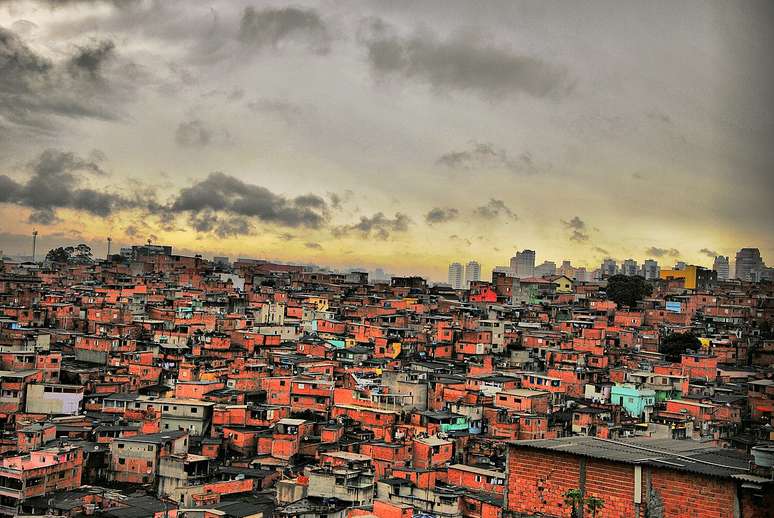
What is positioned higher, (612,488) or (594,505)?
(612,488)

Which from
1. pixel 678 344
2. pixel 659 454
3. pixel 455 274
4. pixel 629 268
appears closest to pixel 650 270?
pixel 629 268

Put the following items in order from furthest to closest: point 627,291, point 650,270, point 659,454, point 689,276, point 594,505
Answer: point 650,270
point 689,276
point 627,291
point 659,454
point 594,505

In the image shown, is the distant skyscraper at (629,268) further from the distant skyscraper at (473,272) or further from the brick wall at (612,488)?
the brick wall at (612,488)

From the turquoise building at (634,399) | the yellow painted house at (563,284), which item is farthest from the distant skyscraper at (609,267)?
the turquoise building at (634,399)

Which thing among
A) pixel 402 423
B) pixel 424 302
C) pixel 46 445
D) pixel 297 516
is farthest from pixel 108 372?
pixel 424 302

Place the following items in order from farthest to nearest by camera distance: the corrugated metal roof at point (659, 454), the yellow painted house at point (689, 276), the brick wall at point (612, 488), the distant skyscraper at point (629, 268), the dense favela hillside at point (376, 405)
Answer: the distant skyscraper at point (629, 268) < the yellow painted house at point (689, 276) < the dense favela hillside at point (376, 405) < the corrugated metal roof at point (659, 454) < the brick wall at point (612, 488)

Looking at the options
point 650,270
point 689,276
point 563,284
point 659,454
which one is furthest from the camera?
point 650,270

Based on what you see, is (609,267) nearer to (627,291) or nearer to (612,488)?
(627,291)
